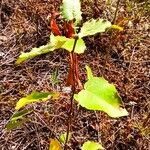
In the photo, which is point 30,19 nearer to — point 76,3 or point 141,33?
point 141,33

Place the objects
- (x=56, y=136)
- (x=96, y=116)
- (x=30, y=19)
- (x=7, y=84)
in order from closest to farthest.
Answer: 1. (x=56, y=136)
2. (x=96, y=116)
3. (x=7, y=84)
4. (x=30, y=19)

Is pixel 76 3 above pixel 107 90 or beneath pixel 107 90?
above

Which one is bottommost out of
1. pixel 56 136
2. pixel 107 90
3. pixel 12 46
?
pixel 56 136

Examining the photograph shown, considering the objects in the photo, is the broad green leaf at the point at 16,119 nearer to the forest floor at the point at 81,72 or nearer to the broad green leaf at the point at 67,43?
the broad green leaf at the point at 67,43

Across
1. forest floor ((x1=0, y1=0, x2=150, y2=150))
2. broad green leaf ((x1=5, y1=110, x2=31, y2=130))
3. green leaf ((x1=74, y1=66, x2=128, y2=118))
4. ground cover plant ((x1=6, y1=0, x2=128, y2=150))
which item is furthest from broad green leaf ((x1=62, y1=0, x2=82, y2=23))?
forest floor ((x1=0, y1=0, x2=150, y2=150))

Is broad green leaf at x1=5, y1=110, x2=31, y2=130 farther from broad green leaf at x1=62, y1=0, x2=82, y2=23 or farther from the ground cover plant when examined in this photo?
broad green leaf at x1=62, y1=0, x2=82, y2=23

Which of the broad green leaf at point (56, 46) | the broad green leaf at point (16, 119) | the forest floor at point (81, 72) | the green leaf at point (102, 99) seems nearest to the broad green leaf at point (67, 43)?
the broad green leaf at point (56, 46)

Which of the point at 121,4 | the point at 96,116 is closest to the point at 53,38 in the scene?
the point at 96,116
